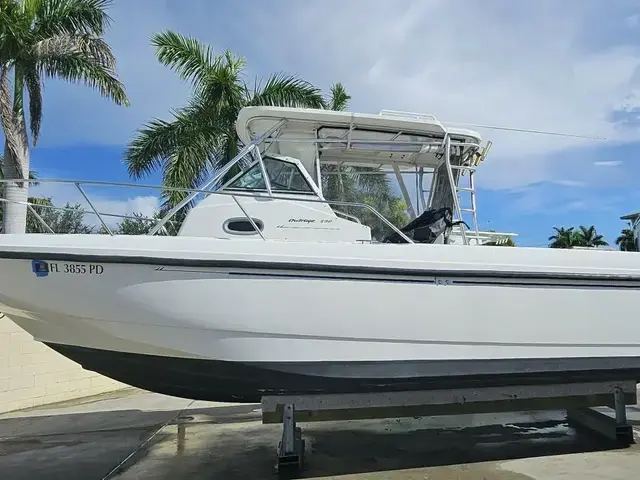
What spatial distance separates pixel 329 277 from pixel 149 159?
22.8ft

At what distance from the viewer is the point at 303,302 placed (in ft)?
11.5

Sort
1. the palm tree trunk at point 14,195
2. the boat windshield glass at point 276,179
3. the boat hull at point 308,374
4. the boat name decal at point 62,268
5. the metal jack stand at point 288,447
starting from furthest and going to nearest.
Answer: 1. the palm tree trunk at point 14,195
2. the boat windshield glass at point 276,179
3. the metal jack stand at point 288,447
4. the boat hull at point 308,374
5. the boat name decal at point 62,268

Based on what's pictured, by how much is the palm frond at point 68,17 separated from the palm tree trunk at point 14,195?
1.91 m

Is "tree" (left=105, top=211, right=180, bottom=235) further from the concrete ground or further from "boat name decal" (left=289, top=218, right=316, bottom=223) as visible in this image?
the concrete ground

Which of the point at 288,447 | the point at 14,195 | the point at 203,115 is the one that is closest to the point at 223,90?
the point at 203,115

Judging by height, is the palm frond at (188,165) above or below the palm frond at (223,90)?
below

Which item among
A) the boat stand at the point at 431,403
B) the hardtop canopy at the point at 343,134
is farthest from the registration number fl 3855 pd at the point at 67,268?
A: the hardtop canopy at the point at 343,134

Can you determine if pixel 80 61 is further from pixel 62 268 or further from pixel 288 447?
pixel 288 447

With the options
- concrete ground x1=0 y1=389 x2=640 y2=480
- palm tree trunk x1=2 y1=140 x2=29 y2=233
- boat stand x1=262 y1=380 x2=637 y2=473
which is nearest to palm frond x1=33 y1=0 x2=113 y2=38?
palm tree trunk x1=2 y1=140 x2=29 y2=233

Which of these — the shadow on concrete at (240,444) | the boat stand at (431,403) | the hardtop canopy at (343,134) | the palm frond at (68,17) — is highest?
the palm frond at (68,17)

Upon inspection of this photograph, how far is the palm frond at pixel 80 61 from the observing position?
8.73 metres

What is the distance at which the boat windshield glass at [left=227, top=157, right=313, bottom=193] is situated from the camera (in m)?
4.20

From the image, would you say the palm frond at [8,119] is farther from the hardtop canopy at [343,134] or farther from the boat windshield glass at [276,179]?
the boat windshield glass at [276,179]

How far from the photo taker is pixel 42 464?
4262 millimetres
